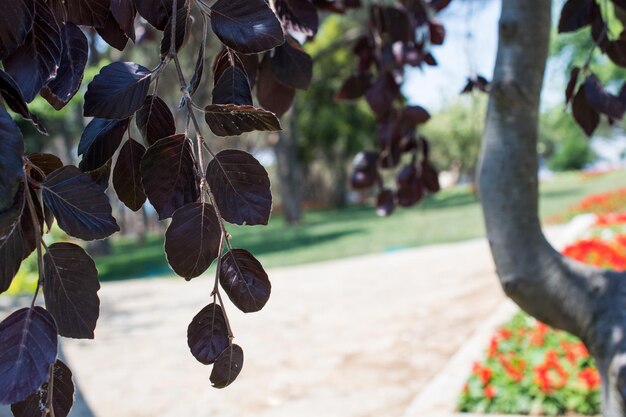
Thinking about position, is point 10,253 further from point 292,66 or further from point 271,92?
point 271,92

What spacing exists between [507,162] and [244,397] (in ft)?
12.7

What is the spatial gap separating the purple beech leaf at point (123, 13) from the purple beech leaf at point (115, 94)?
0.37 feet

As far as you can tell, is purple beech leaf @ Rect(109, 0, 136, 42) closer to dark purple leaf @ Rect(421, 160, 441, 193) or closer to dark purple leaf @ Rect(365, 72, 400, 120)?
dark purple leaf @ Rect(365, 72, 400, 120)

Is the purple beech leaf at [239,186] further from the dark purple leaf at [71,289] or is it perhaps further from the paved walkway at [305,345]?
the paved walkway at [305,345]

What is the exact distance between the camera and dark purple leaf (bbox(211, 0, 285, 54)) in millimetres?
733

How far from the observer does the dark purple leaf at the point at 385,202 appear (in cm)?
204

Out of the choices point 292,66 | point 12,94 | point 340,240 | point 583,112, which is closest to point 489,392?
point 583,112

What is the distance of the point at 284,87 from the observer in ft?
4.33

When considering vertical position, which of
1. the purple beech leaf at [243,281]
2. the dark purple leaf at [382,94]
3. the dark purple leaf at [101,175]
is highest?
the dark purple leaf at [101,175]

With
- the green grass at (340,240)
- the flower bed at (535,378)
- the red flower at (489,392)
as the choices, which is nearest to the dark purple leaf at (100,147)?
the flower bed at (535,378)

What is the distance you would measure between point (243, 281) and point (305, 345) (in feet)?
20.1

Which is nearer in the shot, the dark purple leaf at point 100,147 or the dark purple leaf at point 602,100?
the dark purple leaf at point 100,147

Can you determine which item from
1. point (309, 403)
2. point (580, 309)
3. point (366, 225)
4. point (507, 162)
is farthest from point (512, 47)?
point (366, 225)

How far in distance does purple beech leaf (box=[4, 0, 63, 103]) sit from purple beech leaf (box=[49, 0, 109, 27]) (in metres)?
0.09
